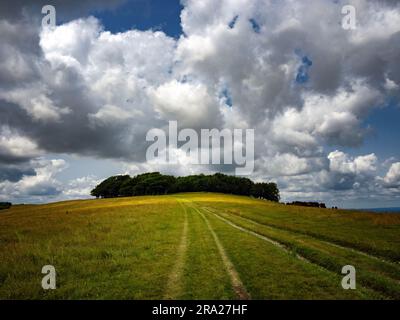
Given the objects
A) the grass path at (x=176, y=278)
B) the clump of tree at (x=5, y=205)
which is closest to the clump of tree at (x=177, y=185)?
the clump of tree at (x=5, y=205)

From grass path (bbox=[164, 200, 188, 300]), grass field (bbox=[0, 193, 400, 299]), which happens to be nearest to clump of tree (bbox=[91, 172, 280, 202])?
grass field (bbox=[0, 193, 400, 299])

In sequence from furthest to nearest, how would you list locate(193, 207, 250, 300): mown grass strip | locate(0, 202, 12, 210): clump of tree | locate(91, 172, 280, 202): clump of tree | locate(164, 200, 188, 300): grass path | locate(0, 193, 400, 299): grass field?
locate(91, 172, 280, 202): clump of tree → locate(0, 202, 12, 210): clump of tree → locate(0, 193, 400, 299): grass field → locate(164, 200, 188, 300): grass path → locate(193, 207, 250, 300): mown grass strip

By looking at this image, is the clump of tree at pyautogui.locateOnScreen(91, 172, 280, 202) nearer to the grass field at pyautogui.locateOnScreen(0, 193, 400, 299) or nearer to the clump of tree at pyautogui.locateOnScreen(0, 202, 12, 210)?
the clump of tree at pyautogui.locateOnScreen(0, 202, 12, 210)

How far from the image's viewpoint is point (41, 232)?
26.6m

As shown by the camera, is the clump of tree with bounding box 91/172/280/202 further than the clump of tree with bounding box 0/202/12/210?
Yes

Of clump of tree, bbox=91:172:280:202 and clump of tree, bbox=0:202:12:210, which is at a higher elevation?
clump of tree, bbox=91:172:280:202

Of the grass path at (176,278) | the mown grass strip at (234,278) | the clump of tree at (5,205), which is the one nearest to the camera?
the mown grass strip at (234,278)

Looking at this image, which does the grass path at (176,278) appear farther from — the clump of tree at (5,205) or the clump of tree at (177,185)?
the clump of tree at (177,185)

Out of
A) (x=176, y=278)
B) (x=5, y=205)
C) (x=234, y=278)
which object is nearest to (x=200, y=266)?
(x=176, y=278)

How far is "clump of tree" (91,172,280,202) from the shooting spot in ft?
451

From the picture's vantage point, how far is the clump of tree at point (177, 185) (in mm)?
137500

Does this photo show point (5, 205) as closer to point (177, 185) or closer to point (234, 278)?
point (177, 185)
